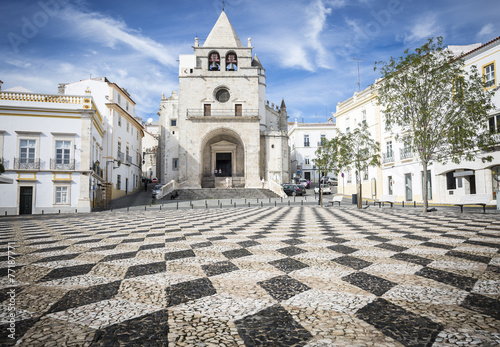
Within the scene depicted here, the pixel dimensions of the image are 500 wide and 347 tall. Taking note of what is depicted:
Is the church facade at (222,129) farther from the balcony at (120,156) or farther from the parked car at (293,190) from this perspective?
the balcony at (120,156)

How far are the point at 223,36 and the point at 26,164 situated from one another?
2855cm

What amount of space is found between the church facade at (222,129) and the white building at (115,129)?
561cm

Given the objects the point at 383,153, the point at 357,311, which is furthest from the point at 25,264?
the point at 383,153

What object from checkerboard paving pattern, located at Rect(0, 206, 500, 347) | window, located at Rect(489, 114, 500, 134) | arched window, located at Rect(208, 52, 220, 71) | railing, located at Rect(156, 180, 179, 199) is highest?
arched window, located at Rect(208, 52, 220, 71)

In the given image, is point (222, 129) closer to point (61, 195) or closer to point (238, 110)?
point (238, 110)

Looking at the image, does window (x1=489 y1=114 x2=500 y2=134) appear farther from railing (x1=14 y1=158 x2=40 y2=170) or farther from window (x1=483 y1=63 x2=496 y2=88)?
railing (x1=14 y1=158 x2=40 y2=170)

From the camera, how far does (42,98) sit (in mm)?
20062

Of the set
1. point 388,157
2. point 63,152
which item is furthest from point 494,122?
point 63,152

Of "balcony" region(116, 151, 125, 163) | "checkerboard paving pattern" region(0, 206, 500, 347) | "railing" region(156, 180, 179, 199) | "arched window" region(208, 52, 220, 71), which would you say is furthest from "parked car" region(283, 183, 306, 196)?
"checkerboard paving pattern" region(0, 206, 500, 347)

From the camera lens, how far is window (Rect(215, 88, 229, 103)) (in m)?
38.7

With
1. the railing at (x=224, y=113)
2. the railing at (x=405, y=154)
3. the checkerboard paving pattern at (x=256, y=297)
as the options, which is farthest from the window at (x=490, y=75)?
the railing at (x=224, y=113)

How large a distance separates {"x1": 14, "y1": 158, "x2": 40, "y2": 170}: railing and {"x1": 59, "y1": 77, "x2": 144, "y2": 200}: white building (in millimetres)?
7209

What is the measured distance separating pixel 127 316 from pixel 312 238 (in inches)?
160

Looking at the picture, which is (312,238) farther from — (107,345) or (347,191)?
(347,191)
